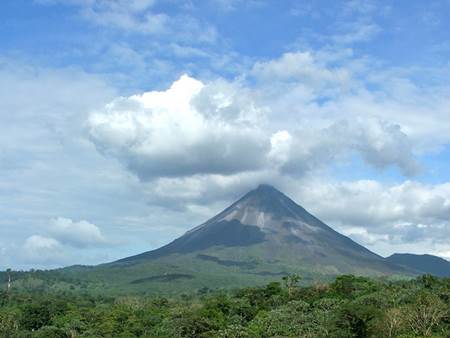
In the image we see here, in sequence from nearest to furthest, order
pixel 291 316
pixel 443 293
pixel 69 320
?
pixel 291 316 < pixel 443 293 < pixel 69 320

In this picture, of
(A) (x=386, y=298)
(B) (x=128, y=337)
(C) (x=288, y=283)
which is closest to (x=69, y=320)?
(B) (x=128, y=337)

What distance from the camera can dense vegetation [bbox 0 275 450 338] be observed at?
68938 mm

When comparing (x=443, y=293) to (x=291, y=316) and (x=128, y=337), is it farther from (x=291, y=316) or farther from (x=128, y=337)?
(x=128, y=337)

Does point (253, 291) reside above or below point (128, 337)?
above

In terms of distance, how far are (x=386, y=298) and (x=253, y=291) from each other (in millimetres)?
27526

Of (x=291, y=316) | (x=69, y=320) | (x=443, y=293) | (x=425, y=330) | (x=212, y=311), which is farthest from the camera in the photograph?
(x=69, y=320)

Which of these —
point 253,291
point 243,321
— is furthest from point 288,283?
point 243,321

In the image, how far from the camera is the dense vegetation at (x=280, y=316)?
68938 millimetres

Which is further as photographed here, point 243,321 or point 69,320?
point 69,320

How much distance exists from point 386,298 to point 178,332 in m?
27.9

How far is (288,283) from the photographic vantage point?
368ft

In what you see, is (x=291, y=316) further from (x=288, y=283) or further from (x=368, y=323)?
(x=288, y=283)

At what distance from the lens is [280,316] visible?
3022 inches

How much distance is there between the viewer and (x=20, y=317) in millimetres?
102875
